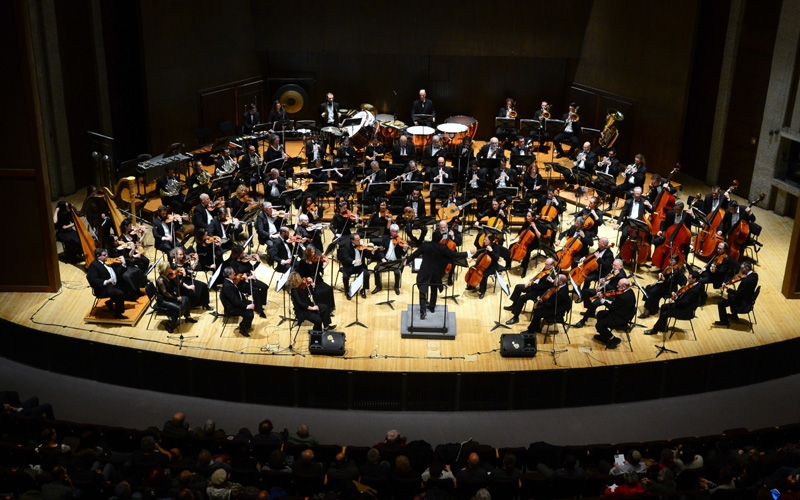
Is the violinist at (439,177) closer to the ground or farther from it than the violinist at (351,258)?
farther from it

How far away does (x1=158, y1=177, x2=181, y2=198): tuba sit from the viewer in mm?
17141

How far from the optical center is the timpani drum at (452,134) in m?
20.6

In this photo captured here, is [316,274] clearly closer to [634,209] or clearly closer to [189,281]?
[189,281]

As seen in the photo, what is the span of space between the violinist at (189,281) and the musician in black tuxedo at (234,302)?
59 cm

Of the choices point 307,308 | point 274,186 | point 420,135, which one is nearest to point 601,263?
point 307,308

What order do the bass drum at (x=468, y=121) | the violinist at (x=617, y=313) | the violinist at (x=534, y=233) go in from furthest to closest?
the bass drum at (x=468, y=121) < the violinist at (x=534, y=233) < the violinist at (x=617, y=313)

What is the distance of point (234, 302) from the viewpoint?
13805mm

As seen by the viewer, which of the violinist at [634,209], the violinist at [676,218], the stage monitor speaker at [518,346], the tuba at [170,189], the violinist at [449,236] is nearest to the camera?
the stage monitor speaker at [518,346]

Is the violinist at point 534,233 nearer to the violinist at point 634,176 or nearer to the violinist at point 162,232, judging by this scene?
the violinist at point 634,176

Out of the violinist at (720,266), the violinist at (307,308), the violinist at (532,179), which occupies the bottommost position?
the violinist at (307,308)

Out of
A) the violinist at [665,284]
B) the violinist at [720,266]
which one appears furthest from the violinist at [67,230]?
the violinist at [720,266]

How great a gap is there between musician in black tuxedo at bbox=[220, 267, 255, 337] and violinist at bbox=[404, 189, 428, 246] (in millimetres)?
3553

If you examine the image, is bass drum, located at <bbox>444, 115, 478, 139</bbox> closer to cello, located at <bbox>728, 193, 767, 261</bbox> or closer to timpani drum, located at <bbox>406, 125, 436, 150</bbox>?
timpani drum, located at <bbox>406, 125, 436, 150</bbox>

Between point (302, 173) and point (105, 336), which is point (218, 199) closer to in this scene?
point (302, 173)
